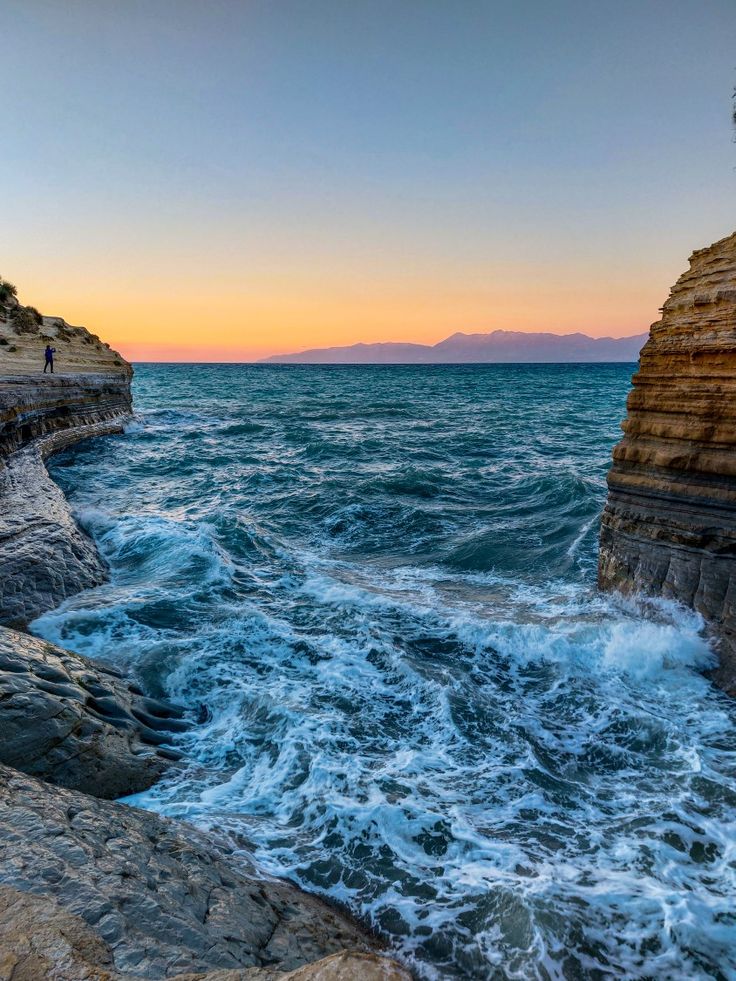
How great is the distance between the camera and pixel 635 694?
6258 mm

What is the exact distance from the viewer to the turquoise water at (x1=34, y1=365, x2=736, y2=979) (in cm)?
365

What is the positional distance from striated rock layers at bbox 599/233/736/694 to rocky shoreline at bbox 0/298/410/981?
5.60 metres

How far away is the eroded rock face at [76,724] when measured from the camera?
415 cm

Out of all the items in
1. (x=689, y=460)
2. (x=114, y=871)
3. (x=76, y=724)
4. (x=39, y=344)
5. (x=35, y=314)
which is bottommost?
(x=76, y=724)

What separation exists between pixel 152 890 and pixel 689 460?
735 centimetres

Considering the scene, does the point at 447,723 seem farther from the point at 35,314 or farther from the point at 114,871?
the point at 35,314

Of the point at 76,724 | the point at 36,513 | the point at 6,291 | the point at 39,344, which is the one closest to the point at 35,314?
the point at 6,291

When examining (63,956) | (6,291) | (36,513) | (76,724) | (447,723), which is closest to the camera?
(63,956)

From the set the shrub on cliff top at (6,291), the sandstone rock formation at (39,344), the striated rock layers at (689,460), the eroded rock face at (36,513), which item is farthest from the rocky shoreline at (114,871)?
the shrub on cliff top at (6,291)

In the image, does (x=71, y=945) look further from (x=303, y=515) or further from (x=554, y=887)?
(x=303, y=515)

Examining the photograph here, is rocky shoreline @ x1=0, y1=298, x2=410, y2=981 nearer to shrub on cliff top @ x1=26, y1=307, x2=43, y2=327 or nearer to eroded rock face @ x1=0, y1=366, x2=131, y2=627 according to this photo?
eroded rock face @ x1=0, y1=366, x2=131, y2=627

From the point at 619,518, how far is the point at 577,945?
5.84m

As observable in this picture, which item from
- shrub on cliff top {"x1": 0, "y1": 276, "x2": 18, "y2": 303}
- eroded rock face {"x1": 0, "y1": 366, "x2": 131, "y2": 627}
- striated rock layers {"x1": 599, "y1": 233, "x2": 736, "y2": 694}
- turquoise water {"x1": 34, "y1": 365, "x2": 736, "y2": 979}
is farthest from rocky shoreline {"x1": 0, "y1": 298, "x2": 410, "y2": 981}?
shrub on cliff top {"x1": 0, "y1": 276, "x2": 18, "y2": 303}

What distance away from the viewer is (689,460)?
23.5ft
